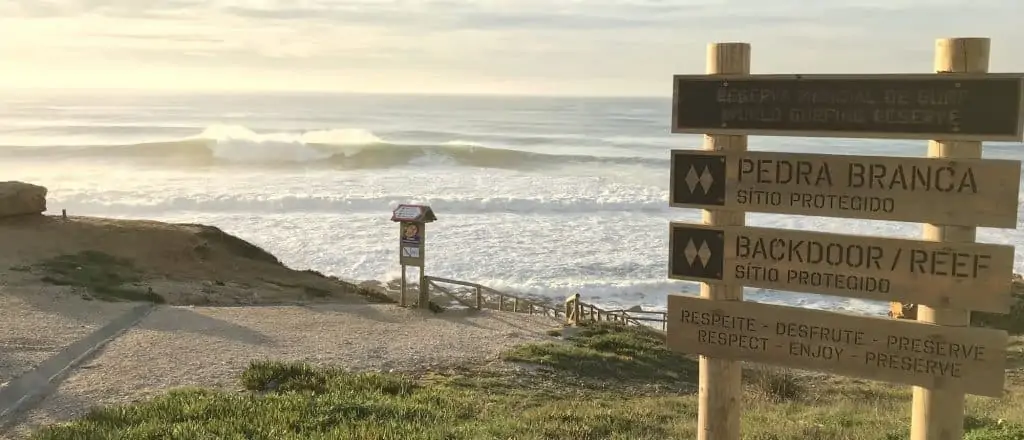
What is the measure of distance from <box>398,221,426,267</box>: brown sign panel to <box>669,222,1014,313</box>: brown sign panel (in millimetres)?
10118

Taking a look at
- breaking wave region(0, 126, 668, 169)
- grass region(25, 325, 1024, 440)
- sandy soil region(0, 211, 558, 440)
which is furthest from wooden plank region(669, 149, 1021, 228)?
breaking wave region(0, 126, 668, 169)

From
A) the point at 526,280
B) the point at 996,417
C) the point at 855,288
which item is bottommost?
the point at 526,280

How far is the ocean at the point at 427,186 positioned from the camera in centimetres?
2208

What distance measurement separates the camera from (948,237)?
150 inches

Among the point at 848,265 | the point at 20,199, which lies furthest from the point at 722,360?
the point at 20,199

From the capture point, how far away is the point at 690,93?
4.25 m

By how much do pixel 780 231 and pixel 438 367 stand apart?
652 centimetres

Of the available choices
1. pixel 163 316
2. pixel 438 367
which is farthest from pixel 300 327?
pixel 438 367

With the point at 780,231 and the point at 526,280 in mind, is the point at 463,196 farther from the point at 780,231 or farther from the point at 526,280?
the point at 780,231

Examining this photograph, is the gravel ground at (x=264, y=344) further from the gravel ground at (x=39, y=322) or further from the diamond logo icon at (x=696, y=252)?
the diamond logo icon at (x=696, y=252)

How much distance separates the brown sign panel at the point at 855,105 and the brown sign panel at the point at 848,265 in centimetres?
51

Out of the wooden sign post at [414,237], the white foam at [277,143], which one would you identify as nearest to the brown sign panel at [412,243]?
the wooden sign post at [414,237]

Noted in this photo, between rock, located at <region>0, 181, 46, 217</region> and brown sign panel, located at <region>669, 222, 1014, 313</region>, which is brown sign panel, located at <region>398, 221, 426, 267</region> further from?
brown sign panel, located at <region>669, 222, 1014, 313</region>

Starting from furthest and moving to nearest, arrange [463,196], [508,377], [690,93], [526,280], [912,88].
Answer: [463,196]
[526,280]
[508,377]
[690,93]
[912,88]
